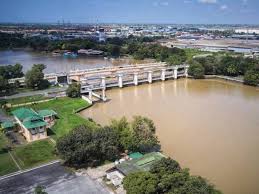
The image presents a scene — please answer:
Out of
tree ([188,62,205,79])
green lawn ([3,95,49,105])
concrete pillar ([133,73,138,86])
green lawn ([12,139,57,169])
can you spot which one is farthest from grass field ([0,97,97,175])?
tree ([188,62,205,79])

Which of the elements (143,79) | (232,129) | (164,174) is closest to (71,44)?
(143,79)

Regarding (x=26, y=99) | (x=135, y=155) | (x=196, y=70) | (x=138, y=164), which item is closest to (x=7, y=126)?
(x=26, y=99)

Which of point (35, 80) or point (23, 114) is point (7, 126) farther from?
point (35, 80)

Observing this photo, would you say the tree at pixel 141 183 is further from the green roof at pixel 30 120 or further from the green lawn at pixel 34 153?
the green roof at pixel 30 120

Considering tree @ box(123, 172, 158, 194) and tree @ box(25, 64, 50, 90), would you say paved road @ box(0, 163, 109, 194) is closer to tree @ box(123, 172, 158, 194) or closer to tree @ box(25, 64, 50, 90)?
tree @ box(123, 172, 158, 194)

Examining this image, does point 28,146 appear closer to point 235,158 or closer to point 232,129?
point 235,158

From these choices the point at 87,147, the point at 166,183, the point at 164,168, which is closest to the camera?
the point at 166,183

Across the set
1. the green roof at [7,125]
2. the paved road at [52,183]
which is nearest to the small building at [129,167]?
the paved road at [52,183]
